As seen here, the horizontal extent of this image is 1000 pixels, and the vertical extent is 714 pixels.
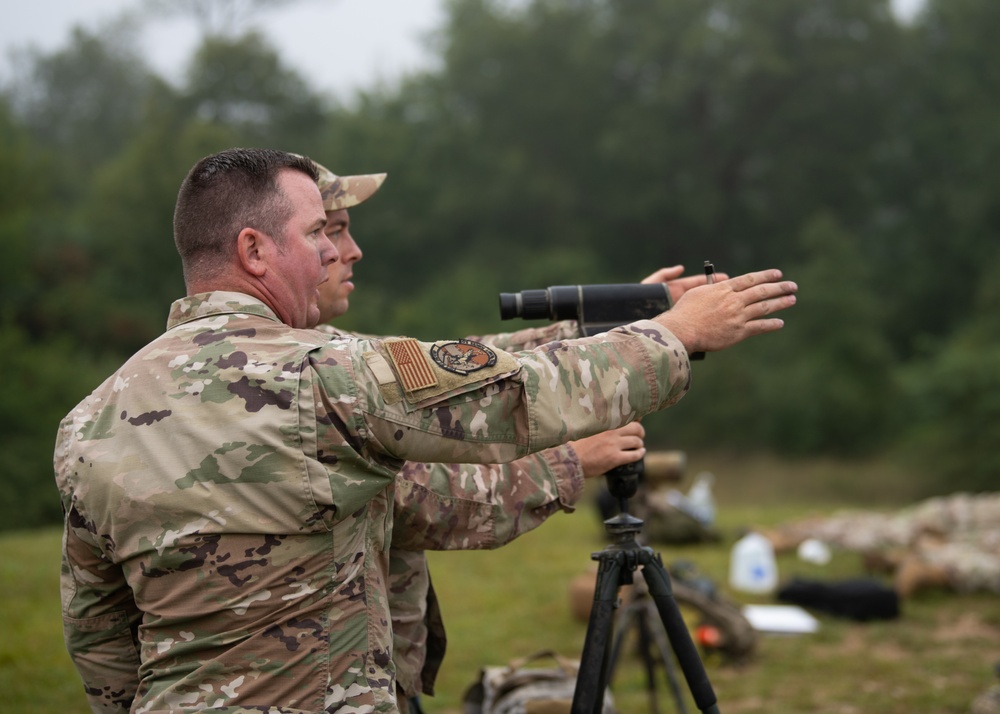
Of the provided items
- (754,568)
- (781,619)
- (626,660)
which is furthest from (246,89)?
(626,660)

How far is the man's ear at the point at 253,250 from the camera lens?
7.32 feet

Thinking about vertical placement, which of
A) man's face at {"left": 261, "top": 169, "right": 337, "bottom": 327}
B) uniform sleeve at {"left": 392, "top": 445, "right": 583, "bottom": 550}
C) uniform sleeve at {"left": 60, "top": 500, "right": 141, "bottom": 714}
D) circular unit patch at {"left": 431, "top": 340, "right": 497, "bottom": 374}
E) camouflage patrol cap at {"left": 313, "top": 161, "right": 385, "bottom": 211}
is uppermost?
camouflage patrol cap at {"left": 313, "top": 161, "right": 385, "bottom": 211}

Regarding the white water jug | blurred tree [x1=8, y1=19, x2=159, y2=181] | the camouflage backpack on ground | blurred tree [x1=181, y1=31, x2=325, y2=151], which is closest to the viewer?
the camouflage backpack on ground

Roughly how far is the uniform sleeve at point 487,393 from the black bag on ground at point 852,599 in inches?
214

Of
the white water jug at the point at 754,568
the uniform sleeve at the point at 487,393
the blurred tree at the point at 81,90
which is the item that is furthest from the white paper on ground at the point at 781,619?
the blurred tree at the point at 81,90

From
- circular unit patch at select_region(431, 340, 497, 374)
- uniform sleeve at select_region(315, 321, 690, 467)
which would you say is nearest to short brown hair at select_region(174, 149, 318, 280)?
uniform sleeve at select_region(315, 321, 690, 467)

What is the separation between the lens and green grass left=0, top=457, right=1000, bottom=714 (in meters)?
5.35

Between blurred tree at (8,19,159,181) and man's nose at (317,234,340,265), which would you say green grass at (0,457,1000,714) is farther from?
blurred tree at (8,19,159,181)

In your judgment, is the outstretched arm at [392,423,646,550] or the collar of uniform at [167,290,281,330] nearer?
the collar of uniform at [167,290,281,330]

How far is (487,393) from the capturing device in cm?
207

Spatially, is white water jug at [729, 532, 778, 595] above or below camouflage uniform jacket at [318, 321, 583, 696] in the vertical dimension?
below

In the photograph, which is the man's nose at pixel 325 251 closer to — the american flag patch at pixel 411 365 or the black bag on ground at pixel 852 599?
the american flag patch at pixel 411 365

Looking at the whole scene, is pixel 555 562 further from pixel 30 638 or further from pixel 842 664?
pixel 30 638

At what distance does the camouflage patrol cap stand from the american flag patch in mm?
1090
